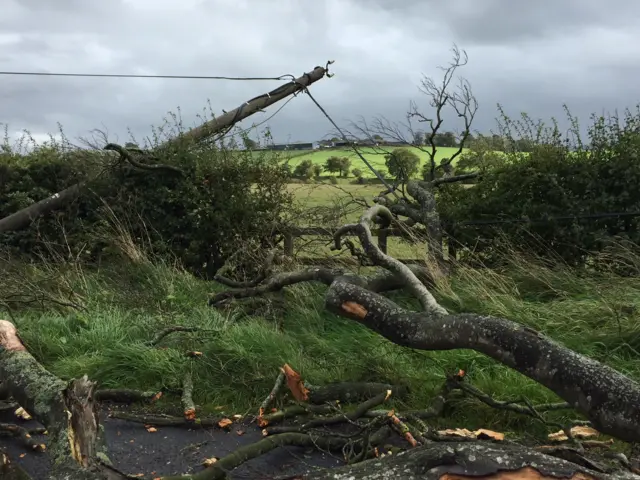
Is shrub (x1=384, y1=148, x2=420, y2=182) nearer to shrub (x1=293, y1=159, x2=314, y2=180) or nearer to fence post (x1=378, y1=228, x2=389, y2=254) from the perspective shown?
fence post (x1=378, y1=228, x2=389, y2=254)

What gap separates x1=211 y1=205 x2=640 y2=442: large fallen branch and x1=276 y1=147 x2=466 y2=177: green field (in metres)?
5.77

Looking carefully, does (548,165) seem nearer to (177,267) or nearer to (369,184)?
(369,184)

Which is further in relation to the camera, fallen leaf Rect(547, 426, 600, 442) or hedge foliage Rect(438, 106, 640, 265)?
hedge foliage Rect(438, 106, 640, 265)

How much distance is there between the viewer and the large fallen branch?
8.38 feet

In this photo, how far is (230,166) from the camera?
9953 millimetres

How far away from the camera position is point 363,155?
9.28m

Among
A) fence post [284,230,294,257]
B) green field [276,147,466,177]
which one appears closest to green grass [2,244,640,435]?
fence post [284,230,294,257]

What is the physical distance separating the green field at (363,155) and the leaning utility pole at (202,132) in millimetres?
1503

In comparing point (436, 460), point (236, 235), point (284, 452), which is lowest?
point (284, 452)

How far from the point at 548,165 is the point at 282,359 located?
4.57m

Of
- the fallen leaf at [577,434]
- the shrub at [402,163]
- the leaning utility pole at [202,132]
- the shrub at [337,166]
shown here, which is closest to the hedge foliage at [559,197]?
the shrub at [402,163]

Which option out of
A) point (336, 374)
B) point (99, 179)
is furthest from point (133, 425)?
point (99, 179)

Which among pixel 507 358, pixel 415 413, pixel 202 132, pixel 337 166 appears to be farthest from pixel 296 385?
pixel 202 132

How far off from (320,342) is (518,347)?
12.2 feet
